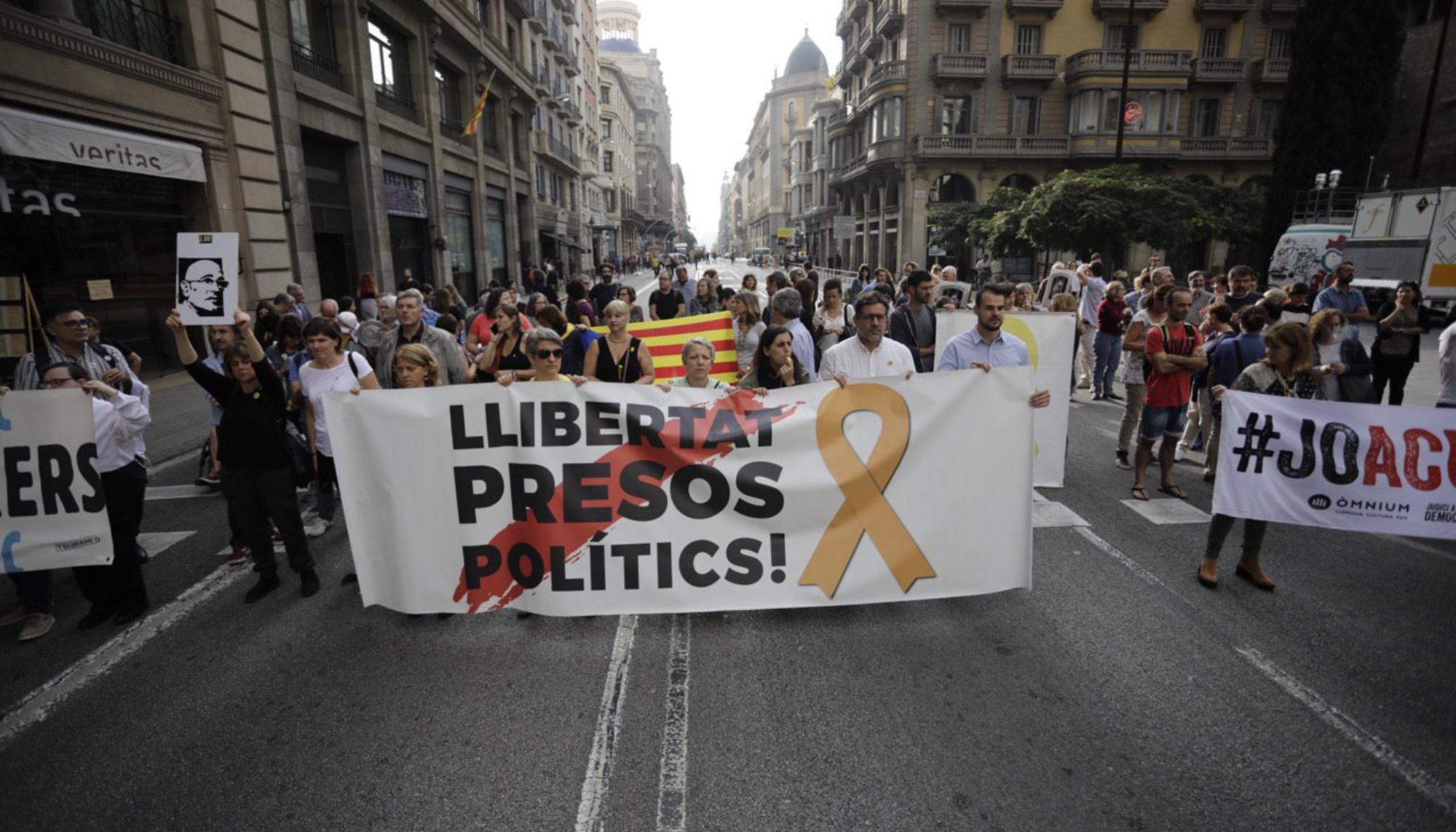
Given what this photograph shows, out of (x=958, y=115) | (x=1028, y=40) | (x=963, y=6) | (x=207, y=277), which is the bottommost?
(x=207, y=277)

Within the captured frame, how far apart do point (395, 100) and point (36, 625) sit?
65.5ft

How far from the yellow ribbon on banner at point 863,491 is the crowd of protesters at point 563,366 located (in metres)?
0.23

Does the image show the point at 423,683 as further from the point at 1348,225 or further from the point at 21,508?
the point at 1348,225

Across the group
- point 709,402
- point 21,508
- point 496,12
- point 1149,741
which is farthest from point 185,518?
point 496,12

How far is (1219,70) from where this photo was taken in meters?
40.5

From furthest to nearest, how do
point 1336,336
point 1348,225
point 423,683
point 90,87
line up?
point 1348,225 < point 90,87 < point 1336,336 < point 423,683

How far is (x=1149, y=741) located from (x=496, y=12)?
3414 cm

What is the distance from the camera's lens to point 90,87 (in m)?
10.4

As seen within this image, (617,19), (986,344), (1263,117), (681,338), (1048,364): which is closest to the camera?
(986,344)

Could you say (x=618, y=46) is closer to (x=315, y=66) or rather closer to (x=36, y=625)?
(x=315, y=66)

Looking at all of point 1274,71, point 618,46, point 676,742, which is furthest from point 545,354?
point 618,46

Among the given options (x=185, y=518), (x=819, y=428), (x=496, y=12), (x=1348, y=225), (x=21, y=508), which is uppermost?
(x=496, y=12)

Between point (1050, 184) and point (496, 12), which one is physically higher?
point (496, 12)

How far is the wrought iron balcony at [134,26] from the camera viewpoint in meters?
10.7
